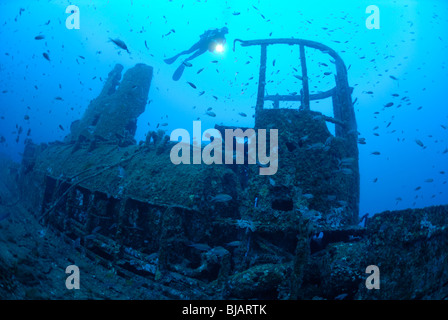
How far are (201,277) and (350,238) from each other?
3644 mm

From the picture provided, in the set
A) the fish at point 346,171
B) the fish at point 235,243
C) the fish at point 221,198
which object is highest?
the fish at point 346,171

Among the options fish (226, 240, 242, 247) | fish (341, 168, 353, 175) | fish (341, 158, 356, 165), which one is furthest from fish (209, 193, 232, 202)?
fish (341, 158, 356, 165)

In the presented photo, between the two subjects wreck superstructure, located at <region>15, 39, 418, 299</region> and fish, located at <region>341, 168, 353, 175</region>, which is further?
fish, located at <region>341, 168, 353, 175</region>

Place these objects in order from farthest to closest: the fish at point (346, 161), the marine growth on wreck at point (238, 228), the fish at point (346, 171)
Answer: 1. the fish at point (346, 161)
2. the fish at point (346, 171)
3. the marine growth on wreck at point (238, 228)

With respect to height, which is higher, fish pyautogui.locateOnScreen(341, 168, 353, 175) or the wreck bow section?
fish pyautogui.locateOnScreen(341, 168, 353, 175)

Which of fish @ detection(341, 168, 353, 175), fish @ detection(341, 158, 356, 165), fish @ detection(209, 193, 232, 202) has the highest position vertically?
fish @ detection(341, 158, 356, 165)

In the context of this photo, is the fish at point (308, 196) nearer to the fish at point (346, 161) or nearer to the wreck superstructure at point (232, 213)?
the wreck superstructure at point (232, 213)

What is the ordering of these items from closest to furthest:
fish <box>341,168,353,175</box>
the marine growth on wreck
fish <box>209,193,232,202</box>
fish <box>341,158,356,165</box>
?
the marine growth on wreck → fish <box>209,193,232,202</box> → fish <box>341,168,353,175</box> → fish <box>341,158,356,165</box>

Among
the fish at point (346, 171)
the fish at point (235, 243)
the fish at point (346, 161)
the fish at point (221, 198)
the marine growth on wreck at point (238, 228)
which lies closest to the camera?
the marine growth on wreck at point (238, 228)

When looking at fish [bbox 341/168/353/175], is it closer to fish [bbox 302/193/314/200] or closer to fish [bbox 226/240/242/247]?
fish [bbox 302/193/314/200]

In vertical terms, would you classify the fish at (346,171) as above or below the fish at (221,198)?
above

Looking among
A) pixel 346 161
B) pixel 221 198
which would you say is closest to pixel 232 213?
pixel 221 198

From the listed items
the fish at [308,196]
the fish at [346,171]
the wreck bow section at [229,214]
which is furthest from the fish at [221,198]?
the fish at [346,171]

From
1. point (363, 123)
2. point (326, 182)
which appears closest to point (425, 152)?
point (363, 123)
